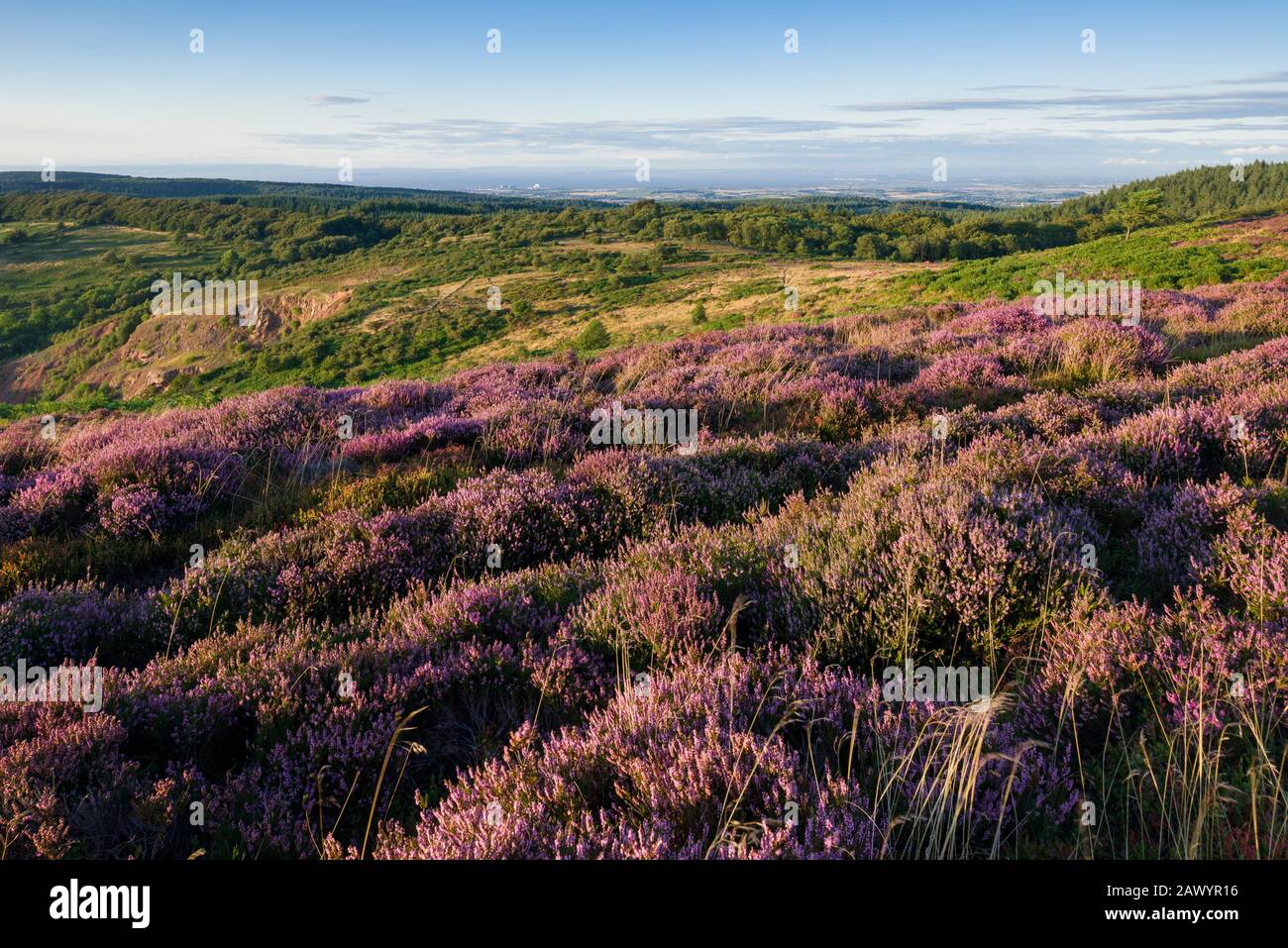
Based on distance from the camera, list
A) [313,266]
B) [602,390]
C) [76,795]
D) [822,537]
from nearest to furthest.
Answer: [76,795] < [822,537] < [602,390] < [313,266]

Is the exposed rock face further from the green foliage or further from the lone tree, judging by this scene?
the lone tree

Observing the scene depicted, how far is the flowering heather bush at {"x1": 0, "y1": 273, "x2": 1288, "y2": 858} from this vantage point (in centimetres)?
239

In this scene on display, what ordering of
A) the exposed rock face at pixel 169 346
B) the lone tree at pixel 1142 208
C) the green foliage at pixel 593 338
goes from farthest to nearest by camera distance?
the exposed rock face at pixel 169 346, the lone tree at pixel 1142 208, the green foliage at pixel 593 338

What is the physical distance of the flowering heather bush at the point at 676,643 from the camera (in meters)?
2.39

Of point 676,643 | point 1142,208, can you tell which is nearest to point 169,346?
point 676,643

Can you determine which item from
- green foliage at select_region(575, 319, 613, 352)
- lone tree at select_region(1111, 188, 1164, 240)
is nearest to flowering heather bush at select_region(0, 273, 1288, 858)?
green foliage at select_region(575, 319, 613, 352)

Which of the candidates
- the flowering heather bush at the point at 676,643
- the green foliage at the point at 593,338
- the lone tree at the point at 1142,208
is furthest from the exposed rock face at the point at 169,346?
the lone tree at the point at 1142,208

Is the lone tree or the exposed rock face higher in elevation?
the lone tree

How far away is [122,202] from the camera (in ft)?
581

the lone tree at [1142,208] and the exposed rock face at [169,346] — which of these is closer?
the lone tree at [1142,208]

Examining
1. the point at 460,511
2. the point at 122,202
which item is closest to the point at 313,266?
the point at 122,202

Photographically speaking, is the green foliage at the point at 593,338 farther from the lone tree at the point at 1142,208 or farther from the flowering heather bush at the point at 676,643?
the lone tree at the point at 1142,208
